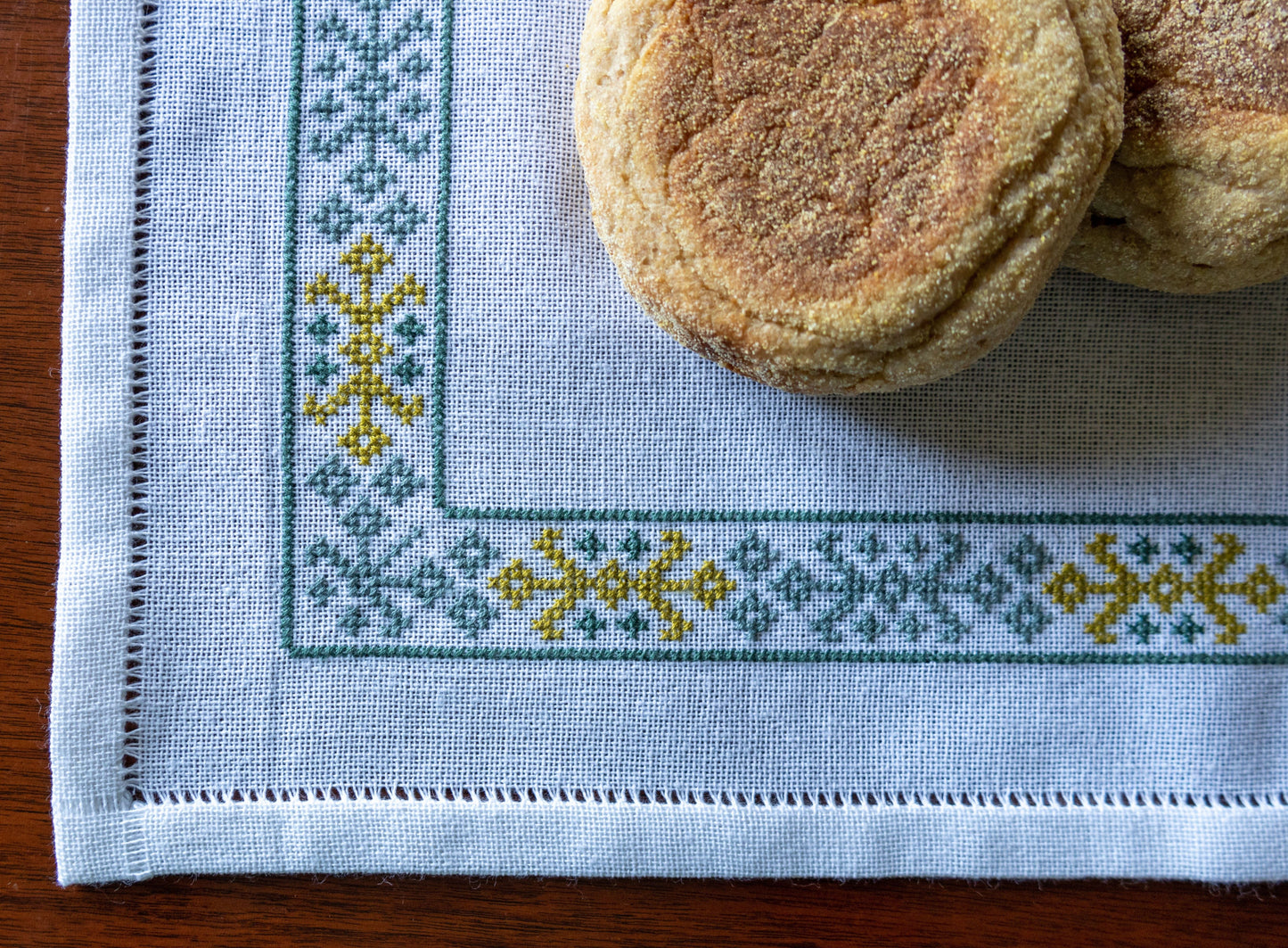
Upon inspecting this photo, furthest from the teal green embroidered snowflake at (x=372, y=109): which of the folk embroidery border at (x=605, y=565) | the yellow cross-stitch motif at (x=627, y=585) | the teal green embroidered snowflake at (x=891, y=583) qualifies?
the teal green embroidered snowflake at (x=891, y=583)

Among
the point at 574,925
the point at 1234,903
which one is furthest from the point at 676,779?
the point at 1234,903

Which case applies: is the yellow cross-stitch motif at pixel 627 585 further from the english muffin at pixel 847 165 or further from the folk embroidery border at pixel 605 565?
the english muffin at pixel 847 165

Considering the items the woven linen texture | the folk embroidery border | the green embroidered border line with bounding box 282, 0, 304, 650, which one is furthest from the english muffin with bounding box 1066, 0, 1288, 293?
the green embroidered border line with bounding box 282, 0, 304, 650

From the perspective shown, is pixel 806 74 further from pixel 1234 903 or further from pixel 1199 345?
pixel 1234 903

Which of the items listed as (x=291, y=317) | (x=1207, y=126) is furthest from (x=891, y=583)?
(x=291, y=317)

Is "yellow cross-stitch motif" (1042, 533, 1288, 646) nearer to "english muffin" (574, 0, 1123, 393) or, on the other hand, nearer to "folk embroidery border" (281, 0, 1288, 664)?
"folk embroidery border" (281, 0, 1288, 664)

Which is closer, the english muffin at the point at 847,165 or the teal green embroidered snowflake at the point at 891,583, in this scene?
the english muffin at the point at 847,165
